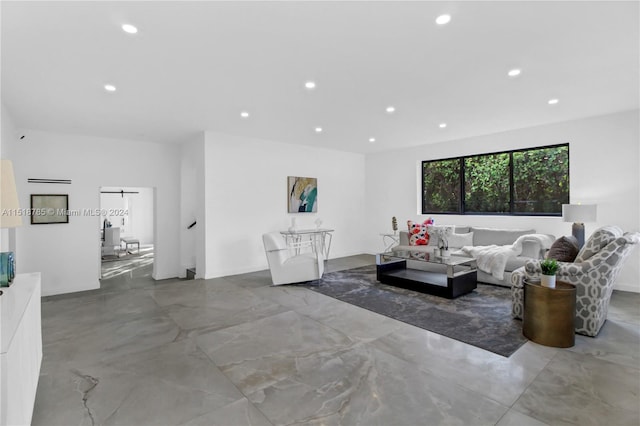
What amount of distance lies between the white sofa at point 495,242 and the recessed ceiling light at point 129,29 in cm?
526

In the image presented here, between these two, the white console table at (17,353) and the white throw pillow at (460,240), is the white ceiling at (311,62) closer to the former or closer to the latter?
the white console table at (17,353)

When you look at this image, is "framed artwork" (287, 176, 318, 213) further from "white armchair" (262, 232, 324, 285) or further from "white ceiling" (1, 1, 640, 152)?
→ "white ceiling" (1, 1, 640, 152)

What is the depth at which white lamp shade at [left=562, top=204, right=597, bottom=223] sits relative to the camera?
15.4 feet

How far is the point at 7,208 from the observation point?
2.00 meters

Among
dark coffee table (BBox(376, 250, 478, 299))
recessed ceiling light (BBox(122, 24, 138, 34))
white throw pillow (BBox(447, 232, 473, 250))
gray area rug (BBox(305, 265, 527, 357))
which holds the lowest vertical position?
gray area rug (BBox(305, 265, 527, 357))

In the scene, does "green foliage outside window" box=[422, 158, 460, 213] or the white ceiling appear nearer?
the white ceiling

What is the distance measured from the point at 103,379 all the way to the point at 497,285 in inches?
209

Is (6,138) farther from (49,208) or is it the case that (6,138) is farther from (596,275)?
(596,275)

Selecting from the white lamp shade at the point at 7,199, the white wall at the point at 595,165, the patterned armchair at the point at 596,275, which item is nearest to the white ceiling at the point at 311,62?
the white wall at the point at 595,165

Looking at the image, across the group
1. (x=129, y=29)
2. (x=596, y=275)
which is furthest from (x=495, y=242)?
(x=129, y=29)

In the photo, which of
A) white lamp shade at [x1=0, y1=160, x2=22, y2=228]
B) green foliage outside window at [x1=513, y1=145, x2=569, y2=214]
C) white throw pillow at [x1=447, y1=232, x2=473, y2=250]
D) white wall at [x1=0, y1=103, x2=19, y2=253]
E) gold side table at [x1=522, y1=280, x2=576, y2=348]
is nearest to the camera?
white lamp shade at [x1=0, y1=160, x2=22, y2=228]

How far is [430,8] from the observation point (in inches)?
88.2

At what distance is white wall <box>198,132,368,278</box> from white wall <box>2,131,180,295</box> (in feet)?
4.26

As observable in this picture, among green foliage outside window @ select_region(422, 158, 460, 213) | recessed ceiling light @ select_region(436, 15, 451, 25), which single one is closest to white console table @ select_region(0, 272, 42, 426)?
recessed ceiling light @ select_region(436, 15, 451, 25)
